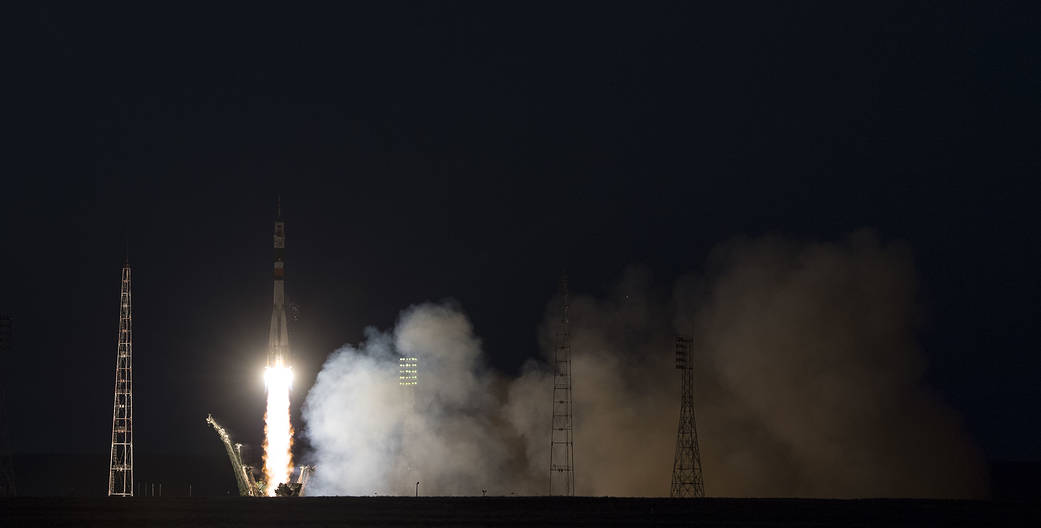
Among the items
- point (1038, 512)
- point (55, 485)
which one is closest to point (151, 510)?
point (1038, 512)

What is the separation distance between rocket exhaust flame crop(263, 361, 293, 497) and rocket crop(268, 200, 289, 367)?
0.46 m

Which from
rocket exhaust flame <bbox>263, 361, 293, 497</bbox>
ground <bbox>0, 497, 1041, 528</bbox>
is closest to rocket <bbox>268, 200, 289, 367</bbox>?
rocket exhaust flame <bbox>263, 361, 293, 497</bbox>

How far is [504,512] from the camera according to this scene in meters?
61.9

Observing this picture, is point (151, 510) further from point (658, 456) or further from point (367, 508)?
point (658, 456)

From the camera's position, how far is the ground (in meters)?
57.4

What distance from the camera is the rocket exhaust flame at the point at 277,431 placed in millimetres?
89812

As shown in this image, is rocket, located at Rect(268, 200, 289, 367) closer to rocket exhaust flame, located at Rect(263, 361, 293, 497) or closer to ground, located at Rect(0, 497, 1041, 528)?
rocket exhaust flame, located at Rect(263, 361, 293, 497)

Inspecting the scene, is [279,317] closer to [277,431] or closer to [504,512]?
[277,431]

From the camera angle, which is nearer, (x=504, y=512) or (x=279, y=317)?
(x=504, y=512)

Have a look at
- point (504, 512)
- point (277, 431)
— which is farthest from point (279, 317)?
point (504, 512)

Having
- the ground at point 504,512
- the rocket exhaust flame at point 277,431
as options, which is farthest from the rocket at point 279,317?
the ground at point 504,512

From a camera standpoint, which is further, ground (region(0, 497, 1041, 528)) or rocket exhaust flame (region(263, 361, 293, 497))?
rocket exhaust flame (region(263, 361, 293, 497))

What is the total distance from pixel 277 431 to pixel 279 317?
7785mm

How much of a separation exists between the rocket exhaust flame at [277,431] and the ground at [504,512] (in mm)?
19819
